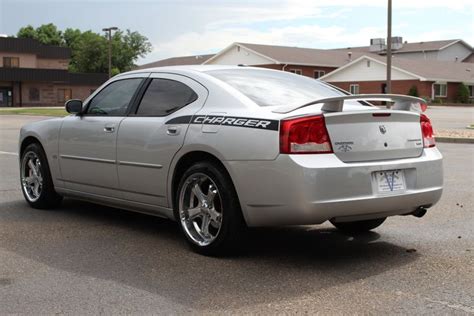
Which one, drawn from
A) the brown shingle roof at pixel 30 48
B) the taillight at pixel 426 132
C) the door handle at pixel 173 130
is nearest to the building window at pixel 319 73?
the brown shingle roof at pixel 30 48

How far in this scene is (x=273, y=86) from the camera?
231 inches

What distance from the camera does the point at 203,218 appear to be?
542 cm

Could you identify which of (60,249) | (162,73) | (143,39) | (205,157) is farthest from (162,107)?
(143,39)

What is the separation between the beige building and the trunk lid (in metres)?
67.0

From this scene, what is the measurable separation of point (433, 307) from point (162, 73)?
3.38 metres

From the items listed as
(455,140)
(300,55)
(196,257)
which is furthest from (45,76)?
(196,257)

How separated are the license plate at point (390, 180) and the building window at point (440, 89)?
62718 mm

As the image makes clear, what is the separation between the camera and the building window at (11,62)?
6981 cm

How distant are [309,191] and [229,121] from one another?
91 cm

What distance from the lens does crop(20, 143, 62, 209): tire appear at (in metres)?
7.32

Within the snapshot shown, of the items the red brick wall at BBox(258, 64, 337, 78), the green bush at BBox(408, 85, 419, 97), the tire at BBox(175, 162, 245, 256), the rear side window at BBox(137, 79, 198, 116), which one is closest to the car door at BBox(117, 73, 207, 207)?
the rear side window at BBox(137, 79, 198, 116)

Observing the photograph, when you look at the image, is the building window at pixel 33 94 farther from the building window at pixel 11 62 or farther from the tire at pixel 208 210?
the tire at pixel 208 210

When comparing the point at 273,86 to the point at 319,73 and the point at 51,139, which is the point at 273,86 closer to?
the point at 51,139

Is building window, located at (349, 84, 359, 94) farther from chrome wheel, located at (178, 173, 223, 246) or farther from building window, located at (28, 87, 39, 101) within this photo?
chrome wheel, located at (178, 173, 223, 246)
